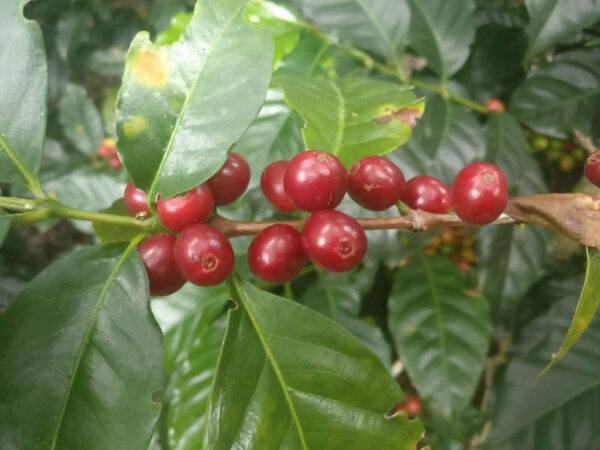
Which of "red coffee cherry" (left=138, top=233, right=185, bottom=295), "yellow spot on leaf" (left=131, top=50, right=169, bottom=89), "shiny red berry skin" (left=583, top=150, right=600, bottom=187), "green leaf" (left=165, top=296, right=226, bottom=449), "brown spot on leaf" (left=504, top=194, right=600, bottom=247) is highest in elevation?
"yellow spot on leaf" (left=131, top=50, right=169, bottom=89)

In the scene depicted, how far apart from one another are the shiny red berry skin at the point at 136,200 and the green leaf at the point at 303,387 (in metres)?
0.18

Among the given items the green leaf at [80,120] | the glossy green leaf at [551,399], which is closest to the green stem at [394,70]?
the glossy green leaf at [551,399]

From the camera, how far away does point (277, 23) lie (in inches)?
42.3

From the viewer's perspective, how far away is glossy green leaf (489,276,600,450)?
0.99m

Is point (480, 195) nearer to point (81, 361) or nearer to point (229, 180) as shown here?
point (229, 180)

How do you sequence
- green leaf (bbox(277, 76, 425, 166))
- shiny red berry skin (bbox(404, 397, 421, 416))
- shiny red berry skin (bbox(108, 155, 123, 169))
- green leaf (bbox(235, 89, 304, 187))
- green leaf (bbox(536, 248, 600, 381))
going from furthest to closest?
1. shiny red berry skin (bbox(108, 155, 123, 169))
2. shiny red berry skin (bbox(404, 397, 421, 416))
3. green leaf (bbox(235, 89, 304, 187))
4. green leaf (bbox(277, 76, 425, 166))
5. green leaf (bbox(536, 248, 600, 381))

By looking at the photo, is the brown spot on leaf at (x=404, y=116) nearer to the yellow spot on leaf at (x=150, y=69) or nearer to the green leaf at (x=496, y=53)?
the yellow spot on leaf at (x=150, y=69)

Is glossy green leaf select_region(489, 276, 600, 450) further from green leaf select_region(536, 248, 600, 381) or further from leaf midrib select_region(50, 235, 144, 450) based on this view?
leaf midrib select_region(50, 235, 144, 450)

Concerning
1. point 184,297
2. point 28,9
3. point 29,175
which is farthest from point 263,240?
point 28,9

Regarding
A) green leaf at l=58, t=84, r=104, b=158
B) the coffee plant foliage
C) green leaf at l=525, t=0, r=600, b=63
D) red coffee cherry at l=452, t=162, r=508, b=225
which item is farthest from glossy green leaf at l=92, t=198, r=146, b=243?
green leaf at l=58, t=84, r=104, b=158

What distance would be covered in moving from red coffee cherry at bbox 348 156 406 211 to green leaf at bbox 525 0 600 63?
1.69ft

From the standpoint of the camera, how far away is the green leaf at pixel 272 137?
39.0 inches

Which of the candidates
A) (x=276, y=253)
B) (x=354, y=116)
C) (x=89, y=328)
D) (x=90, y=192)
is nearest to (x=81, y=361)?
(x=89, y=328)

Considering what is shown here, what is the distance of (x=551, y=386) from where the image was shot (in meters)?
1.03
